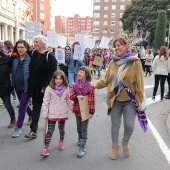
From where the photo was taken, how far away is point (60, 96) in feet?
12.6

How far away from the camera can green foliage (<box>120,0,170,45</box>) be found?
48.4 m

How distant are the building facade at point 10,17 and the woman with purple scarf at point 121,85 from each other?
33123 millimetres

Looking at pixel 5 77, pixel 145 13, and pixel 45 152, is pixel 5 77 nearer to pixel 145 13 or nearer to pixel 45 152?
pixel 45 152

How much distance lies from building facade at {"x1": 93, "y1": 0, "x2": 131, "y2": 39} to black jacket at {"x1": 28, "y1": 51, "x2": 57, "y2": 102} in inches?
3648

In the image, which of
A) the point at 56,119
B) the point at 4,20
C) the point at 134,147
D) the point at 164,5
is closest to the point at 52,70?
the point at 56,119

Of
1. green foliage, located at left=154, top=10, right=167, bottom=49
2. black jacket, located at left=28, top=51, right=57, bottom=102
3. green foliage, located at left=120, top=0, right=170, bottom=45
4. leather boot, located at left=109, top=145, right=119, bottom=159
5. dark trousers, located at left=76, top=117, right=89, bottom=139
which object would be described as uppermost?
green foliage, located at left=120, top=0, right=170, bottom=45

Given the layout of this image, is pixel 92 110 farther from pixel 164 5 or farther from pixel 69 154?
pixel 164 5

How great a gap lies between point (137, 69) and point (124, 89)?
1.13 ft

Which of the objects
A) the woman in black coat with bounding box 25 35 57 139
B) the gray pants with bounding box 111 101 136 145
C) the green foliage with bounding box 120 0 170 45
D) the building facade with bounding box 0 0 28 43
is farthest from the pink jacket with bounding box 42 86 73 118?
Result: the green foliage with bounding box 120 0 170 45

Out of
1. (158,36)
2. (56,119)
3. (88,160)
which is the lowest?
(88,160)

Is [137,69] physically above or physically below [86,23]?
below

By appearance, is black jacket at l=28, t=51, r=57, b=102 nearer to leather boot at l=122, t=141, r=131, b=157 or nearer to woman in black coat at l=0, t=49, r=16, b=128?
woman in black coat at l=0, t=49, r=16, b=128

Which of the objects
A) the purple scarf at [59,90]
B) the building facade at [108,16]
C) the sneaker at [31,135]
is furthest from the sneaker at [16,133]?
the building facade at [108,16]

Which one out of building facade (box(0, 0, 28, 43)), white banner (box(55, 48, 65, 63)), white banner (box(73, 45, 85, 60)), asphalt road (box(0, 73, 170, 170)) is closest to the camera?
asphalt road (box(0, 73, 170, 170))
